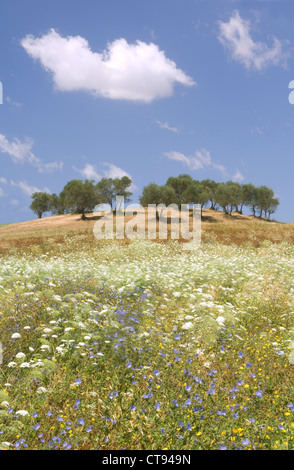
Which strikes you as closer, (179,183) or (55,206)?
(179,183)

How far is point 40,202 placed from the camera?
9606 centimetres

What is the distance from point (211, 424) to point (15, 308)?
457 centimetres

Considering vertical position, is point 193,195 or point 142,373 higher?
point 193,195

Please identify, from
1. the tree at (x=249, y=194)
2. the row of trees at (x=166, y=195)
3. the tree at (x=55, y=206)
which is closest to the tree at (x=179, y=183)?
the row of trees at (x=166, y=195)

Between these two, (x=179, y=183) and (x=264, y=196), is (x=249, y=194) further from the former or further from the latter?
(x=179, y=183)

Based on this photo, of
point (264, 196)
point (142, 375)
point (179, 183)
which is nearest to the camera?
point (142, 375)

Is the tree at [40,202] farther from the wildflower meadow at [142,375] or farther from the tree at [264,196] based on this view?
the wildflower meadow at [142,375]

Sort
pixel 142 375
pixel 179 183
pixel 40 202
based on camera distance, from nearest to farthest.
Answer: pixel 142 375, pixel 179 183, pixel 40 202

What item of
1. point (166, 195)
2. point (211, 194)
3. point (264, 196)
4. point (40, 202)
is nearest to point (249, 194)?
point (264, 196)

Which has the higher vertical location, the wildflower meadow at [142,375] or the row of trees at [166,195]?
the row of trees at [166,195]

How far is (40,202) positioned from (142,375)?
96.3 m

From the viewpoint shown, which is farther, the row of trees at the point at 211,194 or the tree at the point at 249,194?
the tree at the point at 249,194

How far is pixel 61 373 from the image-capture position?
521cm

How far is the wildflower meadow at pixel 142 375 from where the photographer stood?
13.6 ft
